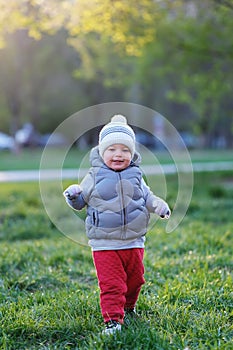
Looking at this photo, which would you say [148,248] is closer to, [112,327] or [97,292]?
[97,292]

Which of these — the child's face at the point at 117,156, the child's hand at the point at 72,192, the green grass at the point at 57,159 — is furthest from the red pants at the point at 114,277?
the green grass at the point at 57,159

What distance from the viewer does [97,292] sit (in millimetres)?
3906

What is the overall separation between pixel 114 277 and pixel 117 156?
693mm

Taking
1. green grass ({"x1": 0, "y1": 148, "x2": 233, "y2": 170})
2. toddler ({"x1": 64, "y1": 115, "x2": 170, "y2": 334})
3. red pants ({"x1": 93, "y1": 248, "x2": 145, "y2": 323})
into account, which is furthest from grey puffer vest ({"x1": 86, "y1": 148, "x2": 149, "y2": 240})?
green grass ({"x1": 0, "y1": 148, "x2": 233, "y2": 170})

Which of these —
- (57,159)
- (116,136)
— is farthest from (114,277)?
(57,159)

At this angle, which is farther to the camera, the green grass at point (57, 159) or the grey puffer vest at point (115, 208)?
the green grass at point (57, 159)

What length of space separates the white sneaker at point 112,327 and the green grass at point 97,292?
49 mm

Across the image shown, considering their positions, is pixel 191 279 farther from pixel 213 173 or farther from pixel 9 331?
pixel 213 173

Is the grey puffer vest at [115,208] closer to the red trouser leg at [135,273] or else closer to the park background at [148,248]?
the red trouser leg at [135,273]

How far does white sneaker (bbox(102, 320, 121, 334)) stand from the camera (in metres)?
3.01

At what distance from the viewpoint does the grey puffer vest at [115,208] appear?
310 cm

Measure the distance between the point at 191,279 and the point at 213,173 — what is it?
411 inches

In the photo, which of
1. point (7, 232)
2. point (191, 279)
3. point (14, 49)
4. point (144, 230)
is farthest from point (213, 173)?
point (14, 49)

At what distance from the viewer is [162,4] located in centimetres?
1084
